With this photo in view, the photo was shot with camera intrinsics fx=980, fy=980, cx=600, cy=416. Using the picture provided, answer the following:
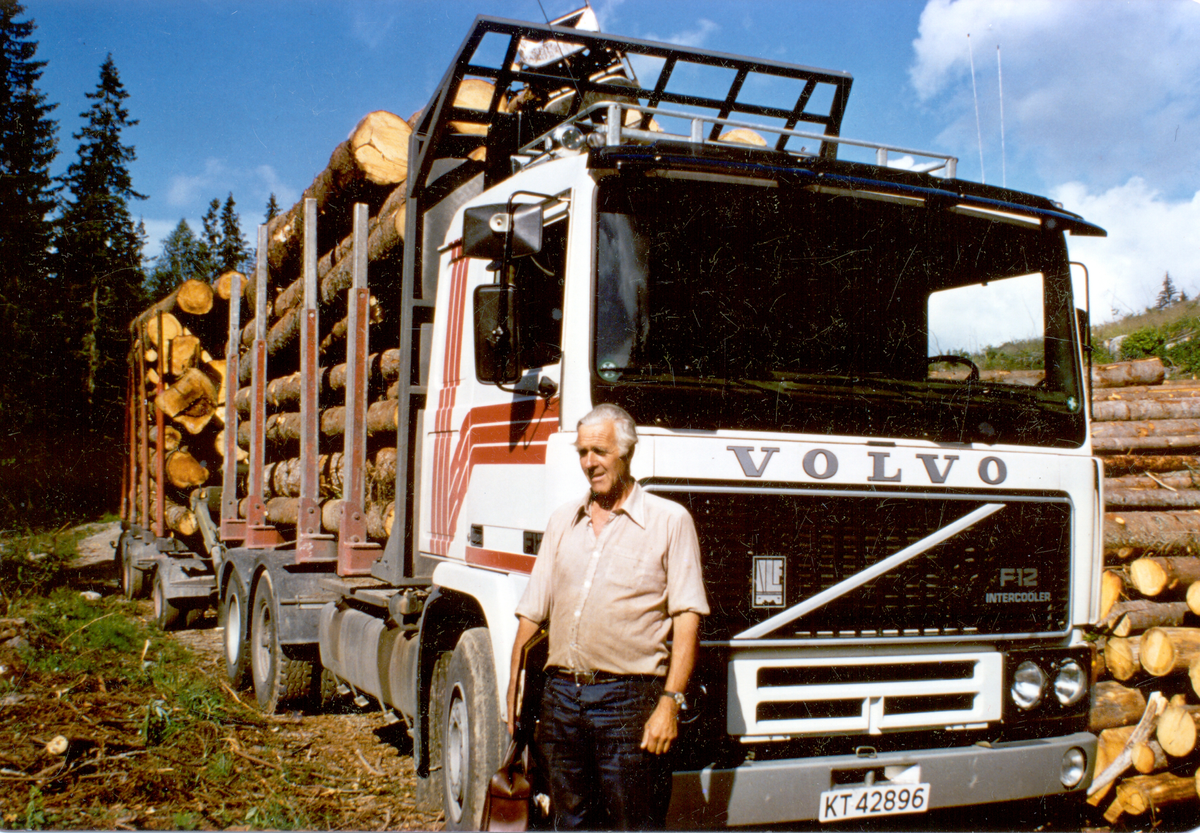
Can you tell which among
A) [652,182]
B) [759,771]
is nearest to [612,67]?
[652,182]

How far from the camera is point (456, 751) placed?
4344 millimetres

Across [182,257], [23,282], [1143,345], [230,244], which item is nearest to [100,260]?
[23,282]

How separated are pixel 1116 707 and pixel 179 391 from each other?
11.4 meters

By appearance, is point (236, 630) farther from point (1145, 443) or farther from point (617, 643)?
point (1145, 443)

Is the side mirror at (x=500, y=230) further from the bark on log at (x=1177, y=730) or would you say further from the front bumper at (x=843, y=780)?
the bark on log at (x=1177, y=730)

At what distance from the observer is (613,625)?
3129 mm

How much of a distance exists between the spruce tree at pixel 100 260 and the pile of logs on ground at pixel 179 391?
8789mm

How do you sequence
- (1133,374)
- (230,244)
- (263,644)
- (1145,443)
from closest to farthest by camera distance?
(263,644)
(1145,443)
(1133,374)
(230,244)

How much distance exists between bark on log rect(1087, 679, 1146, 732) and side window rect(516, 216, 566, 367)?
3868mm

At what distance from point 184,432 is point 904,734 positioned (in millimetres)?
11806

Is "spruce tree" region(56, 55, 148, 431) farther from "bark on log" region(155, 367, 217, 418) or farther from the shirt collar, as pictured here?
the shirt collar

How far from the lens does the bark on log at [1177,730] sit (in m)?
5.18

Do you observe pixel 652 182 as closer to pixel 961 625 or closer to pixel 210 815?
pixel 961 625

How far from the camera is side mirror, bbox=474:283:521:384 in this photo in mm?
3740
